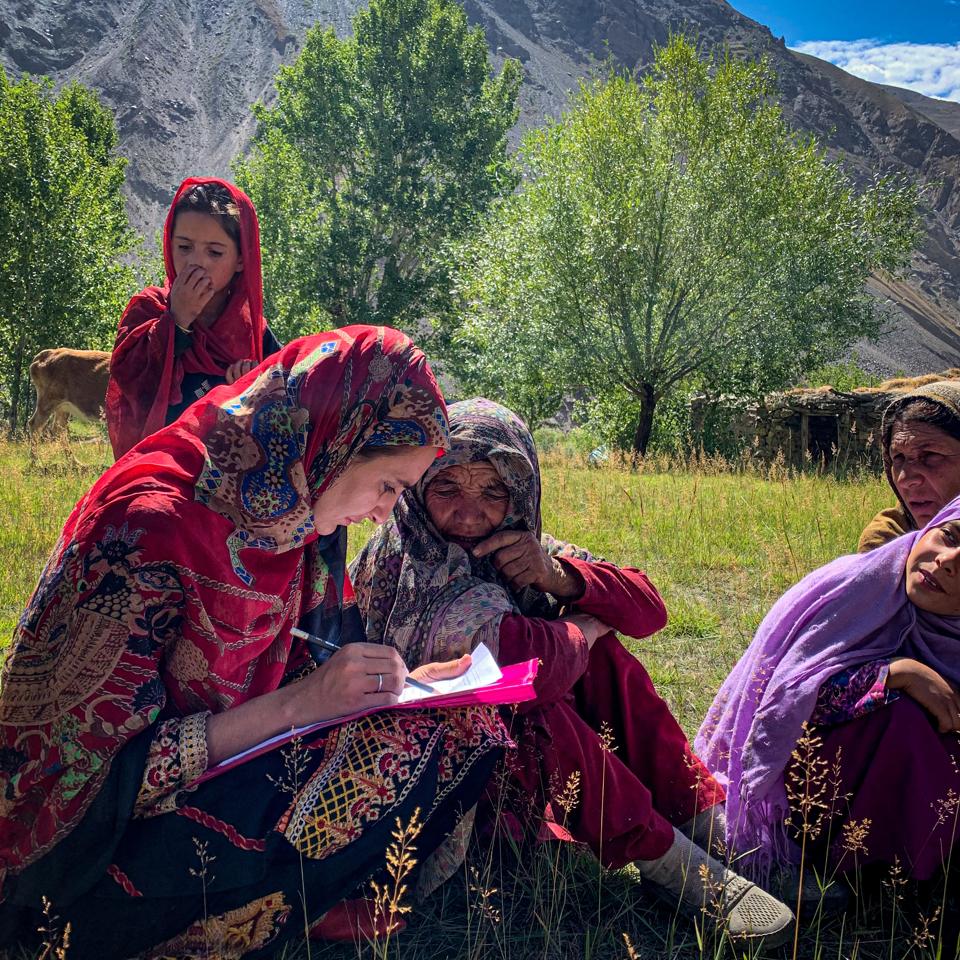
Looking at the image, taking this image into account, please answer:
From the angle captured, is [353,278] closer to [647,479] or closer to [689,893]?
[647,479]

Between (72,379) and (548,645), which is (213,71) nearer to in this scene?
(72,379)

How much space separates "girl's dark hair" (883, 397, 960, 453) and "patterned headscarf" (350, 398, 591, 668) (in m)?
1.48

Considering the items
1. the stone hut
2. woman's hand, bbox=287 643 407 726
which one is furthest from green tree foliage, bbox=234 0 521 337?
woman's hand, bbox=287 643 407 726

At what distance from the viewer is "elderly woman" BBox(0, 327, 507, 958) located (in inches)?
63.5

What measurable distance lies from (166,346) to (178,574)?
213 centimetres

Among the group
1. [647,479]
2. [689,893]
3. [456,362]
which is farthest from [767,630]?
[456,362]

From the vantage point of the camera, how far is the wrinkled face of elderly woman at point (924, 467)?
2914 millimetres

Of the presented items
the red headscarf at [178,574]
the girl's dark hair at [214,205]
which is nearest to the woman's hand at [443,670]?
the red headscarf at [178,574]

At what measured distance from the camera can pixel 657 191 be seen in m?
15.9

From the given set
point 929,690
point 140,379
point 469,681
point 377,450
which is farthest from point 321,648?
point 140,379

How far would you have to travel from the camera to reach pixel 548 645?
7.64 feet

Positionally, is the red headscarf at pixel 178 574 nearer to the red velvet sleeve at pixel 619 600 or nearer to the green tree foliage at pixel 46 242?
the red velvet sleeve at pixel 619 600

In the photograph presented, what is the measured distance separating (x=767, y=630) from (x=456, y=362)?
2274 cm

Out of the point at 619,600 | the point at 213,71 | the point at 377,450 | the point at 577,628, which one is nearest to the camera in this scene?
the point at 377,450
